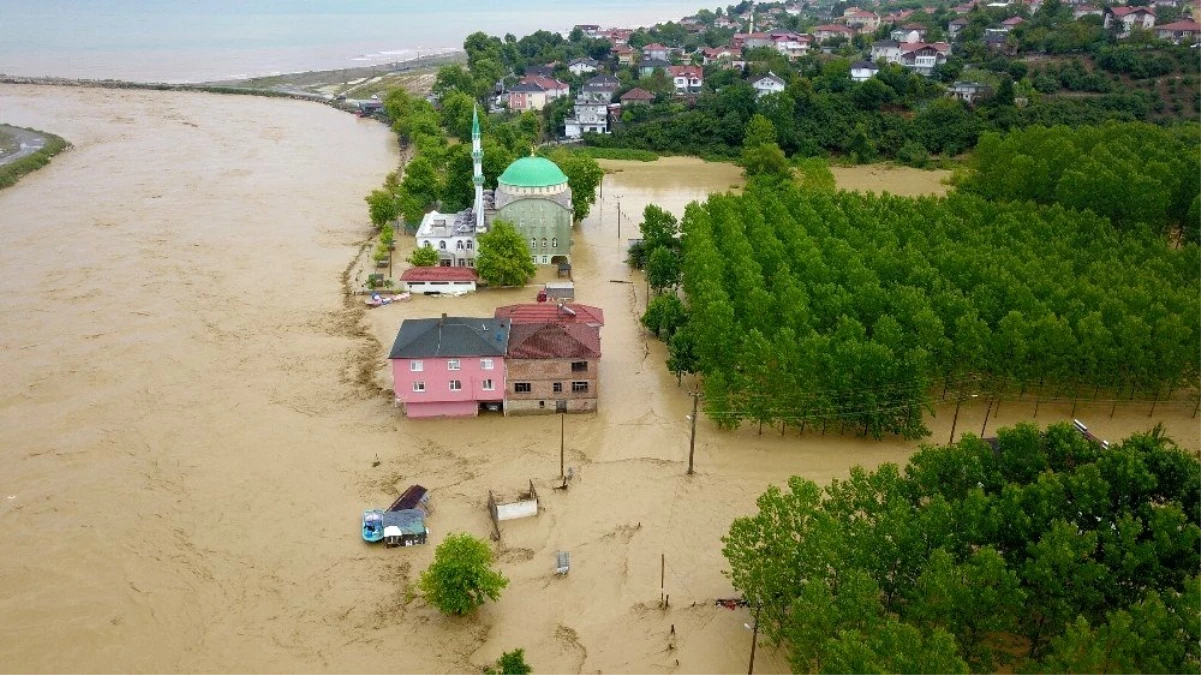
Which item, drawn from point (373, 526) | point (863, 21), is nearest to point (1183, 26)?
point (863, 21)

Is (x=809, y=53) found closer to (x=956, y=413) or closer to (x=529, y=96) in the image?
(x=529, y=96)

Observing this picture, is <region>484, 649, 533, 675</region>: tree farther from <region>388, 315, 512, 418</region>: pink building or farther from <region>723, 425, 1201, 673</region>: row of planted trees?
<region>388, 315, 512, 418</region>: pink building

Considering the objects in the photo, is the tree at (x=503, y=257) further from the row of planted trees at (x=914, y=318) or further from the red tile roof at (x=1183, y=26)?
the red tile roof at (x=1183, y=26)

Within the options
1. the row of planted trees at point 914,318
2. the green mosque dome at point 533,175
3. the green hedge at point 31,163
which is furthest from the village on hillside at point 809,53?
the row of planted trees at point 914,318

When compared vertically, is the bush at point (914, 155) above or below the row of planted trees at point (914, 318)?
above

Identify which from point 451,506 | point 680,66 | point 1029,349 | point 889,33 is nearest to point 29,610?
point 451,506

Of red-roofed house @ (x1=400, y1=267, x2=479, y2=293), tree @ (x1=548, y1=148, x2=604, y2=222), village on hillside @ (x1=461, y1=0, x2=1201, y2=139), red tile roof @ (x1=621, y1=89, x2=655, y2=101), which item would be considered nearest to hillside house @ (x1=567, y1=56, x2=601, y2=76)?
village on hillside @ (x1=461, y1=0, x2=1201, y2=139)
